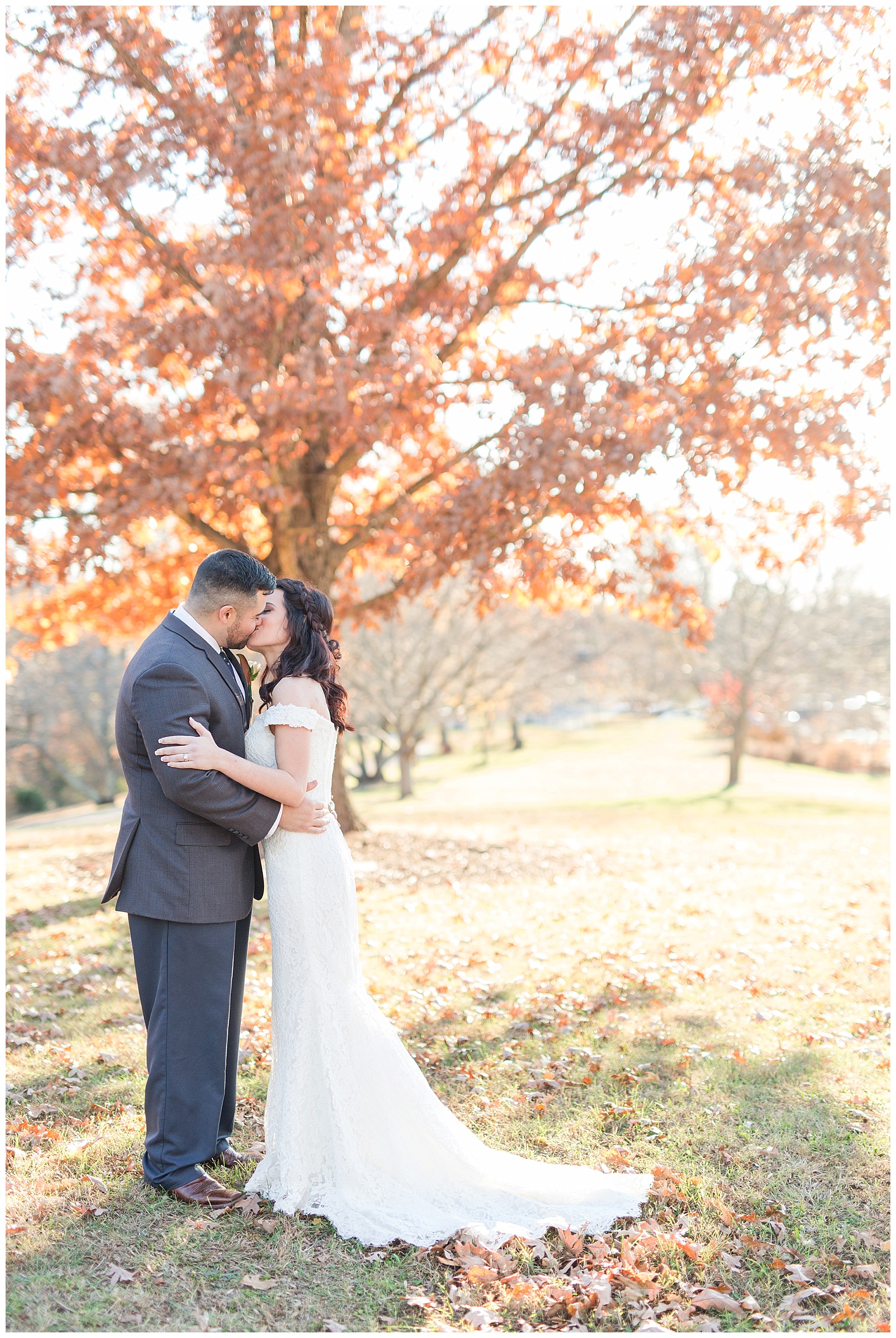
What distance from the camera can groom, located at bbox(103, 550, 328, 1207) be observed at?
3.79 metres

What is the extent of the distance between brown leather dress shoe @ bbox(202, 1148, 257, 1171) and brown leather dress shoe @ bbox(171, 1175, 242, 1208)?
30cm

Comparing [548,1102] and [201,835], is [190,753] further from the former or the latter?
[548,1102]

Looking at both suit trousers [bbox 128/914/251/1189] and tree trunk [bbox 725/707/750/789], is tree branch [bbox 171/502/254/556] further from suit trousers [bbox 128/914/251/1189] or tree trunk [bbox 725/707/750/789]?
tree trunk [bbox 725/707/750/789]

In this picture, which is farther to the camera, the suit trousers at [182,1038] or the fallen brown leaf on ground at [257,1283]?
the suit trousers at [182,1038]

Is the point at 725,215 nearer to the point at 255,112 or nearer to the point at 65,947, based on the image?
the point at 255,112

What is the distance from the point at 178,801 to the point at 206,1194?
1628mm

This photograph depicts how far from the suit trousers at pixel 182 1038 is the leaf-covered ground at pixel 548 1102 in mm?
227

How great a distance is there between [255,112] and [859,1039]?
9003 mm

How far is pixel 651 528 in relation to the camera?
1105cm

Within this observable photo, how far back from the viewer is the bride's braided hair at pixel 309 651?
4.05 meters

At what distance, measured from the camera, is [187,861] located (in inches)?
153

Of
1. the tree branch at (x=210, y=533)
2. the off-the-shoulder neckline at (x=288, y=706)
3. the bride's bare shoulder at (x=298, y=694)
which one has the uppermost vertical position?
the tree branch at (x=210, y=533)

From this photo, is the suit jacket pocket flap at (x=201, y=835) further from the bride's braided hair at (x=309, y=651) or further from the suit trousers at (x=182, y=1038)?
the bride's braided hair at (x=309, y=651)

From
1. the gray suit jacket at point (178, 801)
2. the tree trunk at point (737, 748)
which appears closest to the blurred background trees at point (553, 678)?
the tree trunk at point (737, 748)
